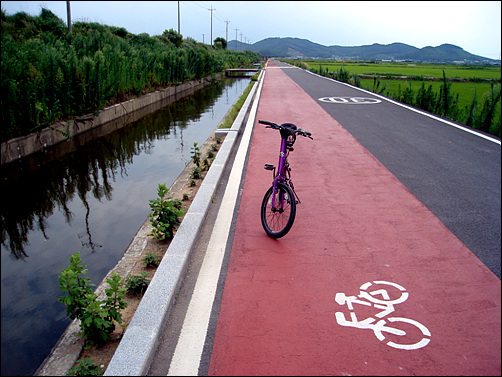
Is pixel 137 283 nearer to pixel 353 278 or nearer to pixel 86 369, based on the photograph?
pixel 86 369

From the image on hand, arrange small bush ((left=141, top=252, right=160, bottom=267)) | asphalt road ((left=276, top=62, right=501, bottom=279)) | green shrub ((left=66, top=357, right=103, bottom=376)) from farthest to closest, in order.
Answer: asphalt road ((left=276, top=62, right=501, bottom=279)) → small bush ((left=141, top=252, right=160, bottom=267)) → green shrub ((left=66, top=357, right=103, bottom=376))

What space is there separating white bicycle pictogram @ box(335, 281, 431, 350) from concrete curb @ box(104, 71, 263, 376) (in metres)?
1.38

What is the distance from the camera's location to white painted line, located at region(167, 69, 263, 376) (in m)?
2.67

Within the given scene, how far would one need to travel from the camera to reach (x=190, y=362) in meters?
2.67

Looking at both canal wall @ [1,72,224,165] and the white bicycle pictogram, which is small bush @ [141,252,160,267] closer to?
the white bicycle pictogram

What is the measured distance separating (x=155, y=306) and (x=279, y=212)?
189cm

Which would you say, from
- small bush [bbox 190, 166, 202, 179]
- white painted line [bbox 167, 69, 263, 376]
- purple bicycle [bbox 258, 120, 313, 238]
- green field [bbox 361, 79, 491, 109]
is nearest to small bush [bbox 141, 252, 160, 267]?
white painted line [bbox 167, 69, 263, 376]

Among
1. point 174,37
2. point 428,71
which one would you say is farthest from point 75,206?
point 428,71

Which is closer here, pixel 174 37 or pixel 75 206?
pixel 75 206

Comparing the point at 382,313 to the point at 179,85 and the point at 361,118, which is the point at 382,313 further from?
the point at 179,85

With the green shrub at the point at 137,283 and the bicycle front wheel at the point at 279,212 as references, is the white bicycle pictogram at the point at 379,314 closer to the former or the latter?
the bicycle front wheel at the point at 279,212

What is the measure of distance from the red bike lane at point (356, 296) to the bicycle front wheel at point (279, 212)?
158mm

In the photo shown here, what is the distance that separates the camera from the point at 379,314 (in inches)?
124

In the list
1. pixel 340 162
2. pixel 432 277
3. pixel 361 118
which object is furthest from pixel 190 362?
pixel 361 118
